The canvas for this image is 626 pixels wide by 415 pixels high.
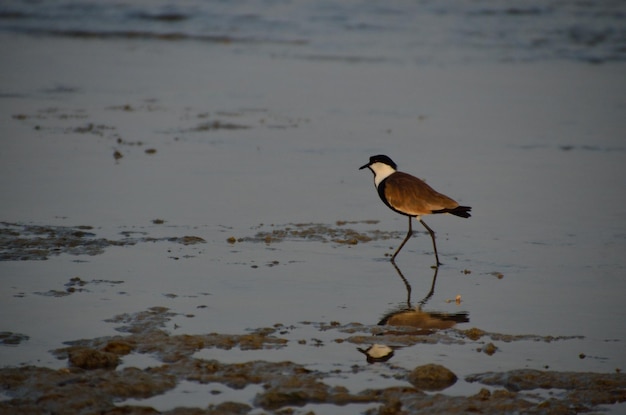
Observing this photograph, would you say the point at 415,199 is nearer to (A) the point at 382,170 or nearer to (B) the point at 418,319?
(A) the point at 382,170

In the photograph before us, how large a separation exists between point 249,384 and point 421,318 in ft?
6.11

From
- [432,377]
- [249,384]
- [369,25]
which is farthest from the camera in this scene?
[369,25]

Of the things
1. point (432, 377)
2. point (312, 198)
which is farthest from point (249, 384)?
point (312, 198)

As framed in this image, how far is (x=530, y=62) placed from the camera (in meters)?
21.5

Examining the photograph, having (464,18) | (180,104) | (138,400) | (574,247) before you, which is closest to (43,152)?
(180,104)

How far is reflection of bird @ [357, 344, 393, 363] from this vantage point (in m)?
6.36

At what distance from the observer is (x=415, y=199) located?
9062 mm

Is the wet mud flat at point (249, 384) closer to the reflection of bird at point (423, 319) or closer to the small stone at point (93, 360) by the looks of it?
the small stone at point (93, 360)

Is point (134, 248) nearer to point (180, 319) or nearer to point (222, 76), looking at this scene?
point (180, 319)

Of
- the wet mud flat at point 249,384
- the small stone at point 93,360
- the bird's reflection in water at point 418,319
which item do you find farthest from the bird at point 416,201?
the small stone at point 93,360

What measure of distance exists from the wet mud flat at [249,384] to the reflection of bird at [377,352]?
147 millimetres

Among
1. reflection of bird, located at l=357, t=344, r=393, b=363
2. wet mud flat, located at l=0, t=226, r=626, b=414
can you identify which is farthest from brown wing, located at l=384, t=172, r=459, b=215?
reflection of bird, located at l=357, t=344, r=393, b=363

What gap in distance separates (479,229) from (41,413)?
5555 mm

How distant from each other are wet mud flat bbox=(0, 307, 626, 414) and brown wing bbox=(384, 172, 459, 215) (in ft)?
9.25
